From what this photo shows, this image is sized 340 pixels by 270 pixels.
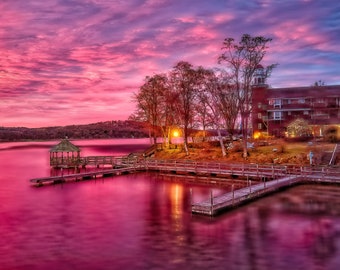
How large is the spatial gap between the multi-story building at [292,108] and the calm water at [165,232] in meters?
37.0

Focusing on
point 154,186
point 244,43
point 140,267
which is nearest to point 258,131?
point 244,43

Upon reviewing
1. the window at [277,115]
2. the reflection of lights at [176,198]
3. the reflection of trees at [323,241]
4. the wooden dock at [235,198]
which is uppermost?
the window at [277,115]

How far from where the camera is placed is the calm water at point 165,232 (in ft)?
63.8

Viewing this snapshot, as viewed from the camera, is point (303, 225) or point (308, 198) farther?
point (308, 198)

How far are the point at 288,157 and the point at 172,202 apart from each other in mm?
21584

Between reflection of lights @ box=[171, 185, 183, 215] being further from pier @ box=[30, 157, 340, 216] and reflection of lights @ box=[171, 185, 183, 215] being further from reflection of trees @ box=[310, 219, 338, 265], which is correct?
reflection of trees @ box=[310, 219, 338, 265]

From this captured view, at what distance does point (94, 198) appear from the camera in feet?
125

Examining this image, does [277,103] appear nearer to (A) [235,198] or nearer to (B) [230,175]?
(B) [230,175]

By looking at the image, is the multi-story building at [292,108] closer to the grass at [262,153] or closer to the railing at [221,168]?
the grass at [262,153]

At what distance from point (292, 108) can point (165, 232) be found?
58309mm

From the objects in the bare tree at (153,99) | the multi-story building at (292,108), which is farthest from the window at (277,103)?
the bare tree at (153,99)

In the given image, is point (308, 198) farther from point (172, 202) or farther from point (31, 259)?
point (31, 259)

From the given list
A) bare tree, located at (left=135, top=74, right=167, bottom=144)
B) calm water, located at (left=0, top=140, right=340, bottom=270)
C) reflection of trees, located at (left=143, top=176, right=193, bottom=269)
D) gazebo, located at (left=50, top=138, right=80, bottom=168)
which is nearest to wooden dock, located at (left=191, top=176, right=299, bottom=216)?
calm water, located at (left=0, top=140, right=340, bottom=270)

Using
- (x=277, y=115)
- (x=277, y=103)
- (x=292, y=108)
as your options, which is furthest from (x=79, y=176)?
(x=292, y=108)
